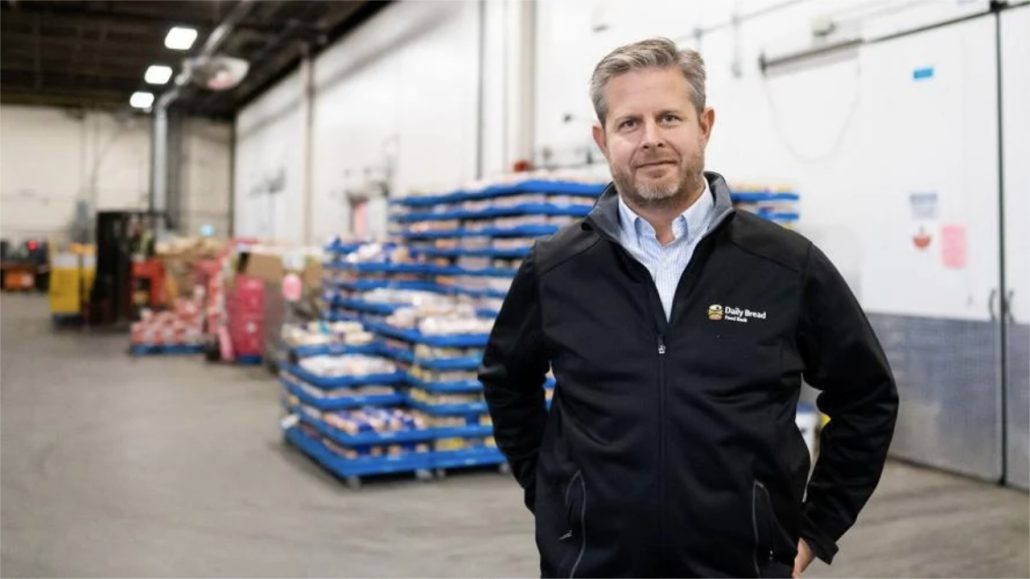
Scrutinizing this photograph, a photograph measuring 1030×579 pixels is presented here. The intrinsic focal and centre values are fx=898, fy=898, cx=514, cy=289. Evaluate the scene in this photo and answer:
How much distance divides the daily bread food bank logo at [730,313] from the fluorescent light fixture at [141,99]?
977 inches

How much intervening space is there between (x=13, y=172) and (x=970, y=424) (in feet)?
83.8

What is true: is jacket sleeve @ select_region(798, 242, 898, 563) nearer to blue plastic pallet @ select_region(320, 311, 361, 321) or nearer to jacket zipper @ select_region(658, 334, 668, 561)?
jacket zipper @ select_region(658, 334, 668, 561)

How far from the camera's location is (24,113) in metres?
24.8

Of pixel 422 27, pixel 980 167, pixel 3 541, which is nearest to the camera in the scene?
pixel 3 541

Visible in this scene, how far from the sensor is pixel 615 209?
5.53 feet

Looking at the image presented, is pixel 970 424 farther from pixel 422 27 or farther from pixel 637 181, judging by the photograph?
pixel 422 27

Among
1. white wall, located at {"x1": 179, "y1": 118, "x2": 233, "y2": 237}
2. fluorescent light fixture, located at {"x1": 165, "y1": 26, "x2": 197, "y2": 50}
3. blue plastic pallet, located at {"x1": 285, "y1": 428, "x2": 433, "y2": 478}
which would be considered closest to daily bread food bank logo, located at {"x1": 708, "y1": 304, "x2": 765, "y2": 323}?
blue plastic pallet, located at {"x1": 285, "y1": 428, "x2": 433, "y2": 478}

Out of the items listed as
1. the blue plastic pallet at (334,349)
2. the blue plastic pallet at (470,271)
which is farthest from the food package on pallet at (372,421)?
the blue plastic pallet at (470,271)

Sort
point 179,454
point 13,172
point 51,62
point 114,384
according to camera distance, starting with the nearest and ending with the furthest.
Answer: point 179,454 < point 114,384 < point 51,62 < point 13,172

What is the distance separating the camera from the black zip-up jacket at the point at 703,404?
1.51 metres

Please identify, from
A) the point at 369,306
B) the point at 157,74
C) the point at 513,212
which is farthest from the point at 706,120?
the point at 157,74

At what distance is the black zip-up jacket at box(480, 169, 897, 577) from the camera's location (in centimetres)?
151

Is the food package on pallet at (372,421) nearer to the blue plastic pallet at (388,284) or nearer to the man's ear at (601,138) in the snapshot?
the blue plastic pallet at (388,284)

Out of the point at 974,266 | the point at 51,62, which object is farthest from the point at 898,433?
the point at 51,62
